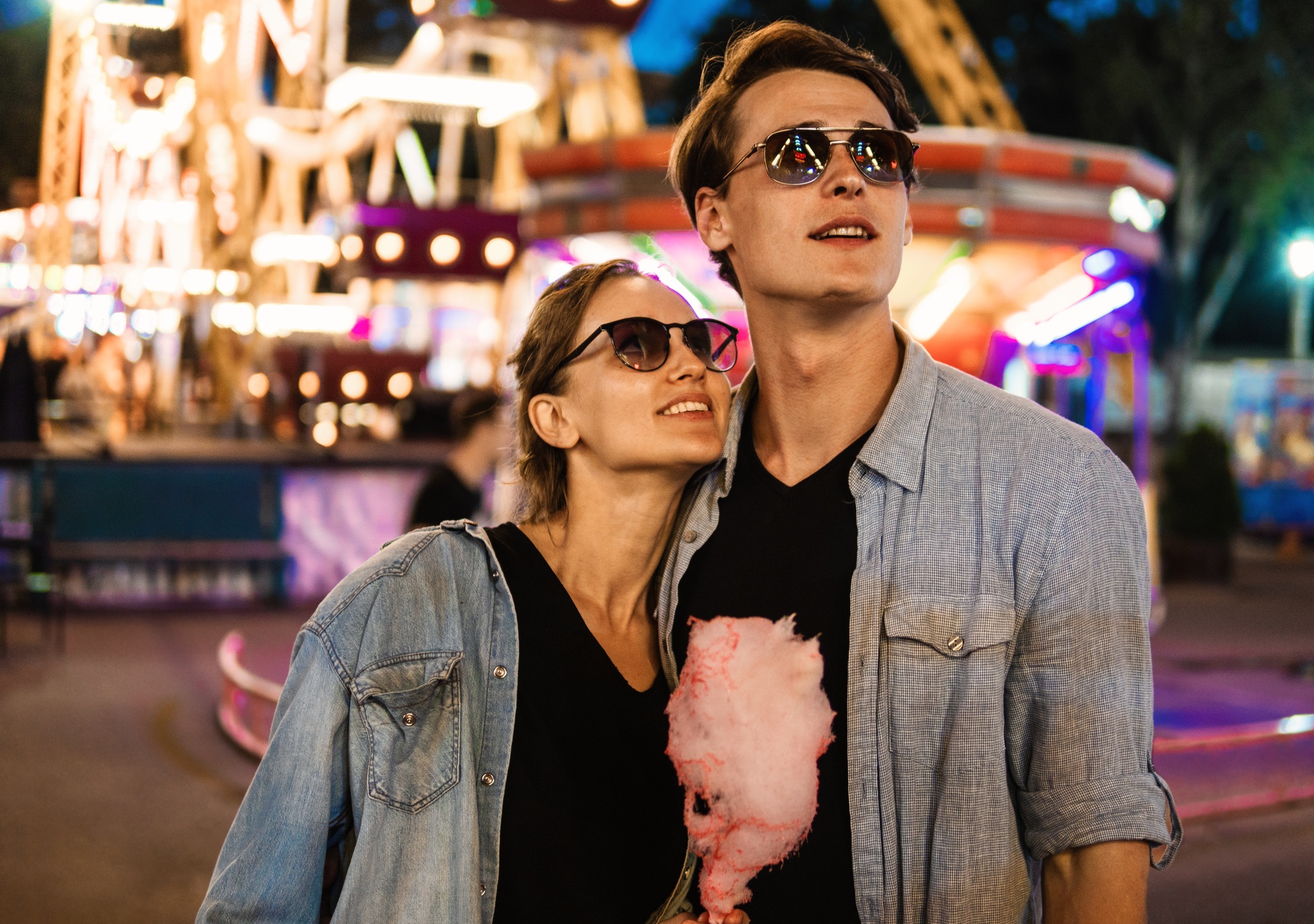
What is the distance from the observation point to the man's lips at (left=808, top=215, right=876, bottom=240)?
221cm

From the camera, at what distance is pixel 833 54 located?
2.38m

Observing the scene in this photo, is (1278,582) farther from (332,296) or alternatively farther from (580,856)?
(332,296)

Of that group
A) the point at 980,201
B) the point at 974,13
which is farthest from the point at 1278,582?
the point at 974,13

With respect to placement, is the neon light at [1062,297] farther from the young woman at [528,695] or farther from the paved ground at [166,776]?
the young woman at [528,695]

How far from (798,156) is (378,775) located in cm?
136

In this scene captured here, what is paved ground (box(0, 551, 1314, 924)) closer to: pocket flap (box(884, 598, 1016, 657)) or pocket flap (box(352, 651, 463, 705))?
pocket flap (box(352, 651, 463, 705))

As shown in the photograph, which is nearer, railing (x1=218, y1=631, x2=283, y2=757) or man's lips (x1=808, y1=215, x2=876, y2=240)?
man's lips (x1=808, y1=215, x2=876, y2=240)

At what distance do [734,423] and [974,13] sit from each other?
34669 mm

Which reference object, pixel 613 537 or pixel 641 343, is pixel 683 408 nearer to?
pixel 641 343

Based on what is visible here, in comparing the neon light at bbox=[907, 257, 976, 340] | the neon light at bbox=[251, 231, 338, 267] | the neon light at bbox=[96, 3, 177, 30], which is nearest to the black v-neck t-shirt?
the neon light at bbox=[907, 257, 976, 340]

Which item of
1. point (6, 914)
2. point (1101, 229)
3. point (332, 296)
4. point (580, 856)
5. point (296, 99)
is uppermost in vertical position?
point (296, 99)

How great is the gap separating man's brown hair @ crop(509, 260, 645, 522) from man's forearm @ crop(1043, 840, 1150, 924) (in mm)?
1274

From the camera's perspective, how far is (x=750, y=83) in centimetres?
247

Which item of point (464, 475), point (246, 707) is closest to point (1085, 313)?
point (464, 475)
